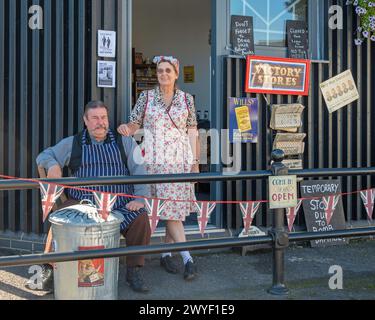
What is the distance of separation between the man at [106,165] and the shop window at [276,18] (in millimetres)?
2053

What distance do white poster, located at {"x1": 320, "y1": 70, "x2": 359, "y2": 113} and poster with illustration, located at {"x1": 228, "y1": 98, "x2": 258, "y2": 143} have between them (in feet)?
2.98

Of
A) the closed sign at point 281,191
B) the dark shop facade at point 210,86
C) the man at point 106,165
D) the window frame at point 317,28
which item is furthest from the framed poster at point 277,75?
the closed sign at point 281,191

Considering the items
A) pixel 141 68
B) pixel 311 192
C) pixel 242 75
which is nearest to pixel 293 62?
pixel 242 75

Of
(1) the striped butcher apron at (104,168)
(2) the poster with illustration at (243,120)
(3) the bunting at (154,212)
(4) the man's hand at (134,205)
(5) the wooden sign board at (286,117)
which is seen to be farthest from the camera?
(5) the wooden sign board at (286,117)

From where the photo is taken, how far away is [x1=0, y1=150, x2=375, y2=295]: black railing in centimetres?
323

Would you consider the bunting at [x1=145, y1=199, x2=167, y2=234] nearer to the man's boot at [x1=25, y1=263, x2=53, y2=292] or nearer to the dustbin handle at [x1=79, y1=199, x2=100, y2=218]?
the dustbin handle at [x1=79, y1=199, x2=100, y2=218]

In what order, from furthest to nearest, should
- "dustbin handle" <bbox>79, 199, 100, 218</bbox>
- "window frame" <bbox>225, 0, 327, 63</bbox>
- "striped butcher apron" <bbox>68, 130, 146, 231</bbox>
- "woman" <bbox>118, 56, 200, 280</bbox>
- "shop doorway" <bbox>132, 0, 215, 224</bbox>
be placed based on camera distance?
"shop doorway" <bbox>132, 0, 215, 224</bbox>
"window frame" <bbox>225, 0, 327, 63</bbox>
"woman" <bbox>118, 56, 200, 280</bbox>
"striped butcher apron" <bbox>68, 130, 146, 231</bbox>
"dustbin handle" <bbox>79, 199, 100, 218</bbox>

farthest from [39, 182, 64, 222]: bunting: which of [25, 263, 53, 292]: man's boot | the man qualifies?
[25, 263, 53, 292]: man's boot

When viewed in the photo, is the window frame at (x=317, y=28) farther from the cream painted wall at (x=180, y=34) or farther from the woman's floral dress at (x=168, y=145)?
the cream painted wall at (x=180, y=34)

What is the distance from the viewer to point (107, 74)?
193 inches

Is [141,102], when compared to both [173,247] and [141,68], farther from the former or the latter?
[141,68]

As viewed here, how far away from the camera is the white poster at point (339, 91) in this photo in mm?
5816

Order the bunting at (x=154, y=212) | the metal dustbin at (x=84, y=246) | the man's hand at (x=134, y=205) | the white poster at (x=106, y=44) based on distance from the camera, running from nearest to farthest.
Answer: the metal dustbin at (x=84, y=246)
the bunting at (x=154, y=212)
the man's hand at (x=134, y=205)
the white poster at (x=106, y=44)
